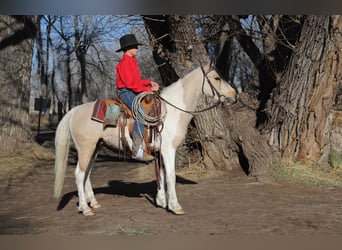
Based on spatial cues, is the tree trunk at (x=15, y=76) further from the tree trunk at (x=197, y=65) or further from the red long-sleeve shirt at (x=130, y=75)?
the red long-sleeve shirt at (x=130, y=75)

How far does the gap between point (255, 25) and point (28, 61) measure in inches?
186

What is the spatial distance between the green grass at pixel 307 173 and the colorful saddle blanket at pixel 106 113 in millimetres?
2893

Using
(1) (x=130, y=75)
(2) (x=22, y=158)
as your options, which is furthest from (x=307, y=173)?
(2) (x=22, y=158)

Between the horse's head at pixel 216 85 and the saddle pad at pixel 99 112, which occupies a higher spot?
the horse's head at pixel 216 85

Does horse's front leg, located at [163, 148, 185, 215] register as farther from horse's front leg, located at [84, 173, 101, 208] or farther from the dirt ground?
horse's front leg, located at [84, 173, 101, 208]

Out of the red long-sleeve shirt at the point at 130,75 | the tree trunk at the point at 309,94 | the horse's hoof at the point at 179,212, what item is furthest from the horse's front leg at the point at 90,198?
the tree trunk at the point at 309,94

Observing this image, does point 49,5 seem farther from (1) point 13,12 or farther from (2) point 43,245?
(2) point 43,245

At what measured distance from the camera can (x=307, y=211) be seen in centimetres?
480

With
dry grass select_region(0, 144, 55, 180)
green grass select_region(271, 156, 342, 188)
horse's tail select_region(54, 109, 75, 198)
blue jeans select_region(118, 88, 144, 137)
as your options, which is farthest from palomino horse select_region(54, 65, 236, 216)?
dry grass select_region(0, 144, 55, 180)

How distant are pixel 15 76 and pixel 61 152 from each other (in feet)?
15.7

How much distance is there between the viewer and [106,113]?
187 inches

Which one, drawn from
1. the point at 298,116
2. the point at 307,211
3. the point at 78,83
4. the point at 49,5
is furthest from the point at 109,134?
the point at 78,83

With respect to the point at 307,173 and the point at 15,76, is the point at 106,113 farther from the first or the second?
the point at 15,76

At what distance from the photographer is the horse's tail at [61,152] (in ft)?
15.8
